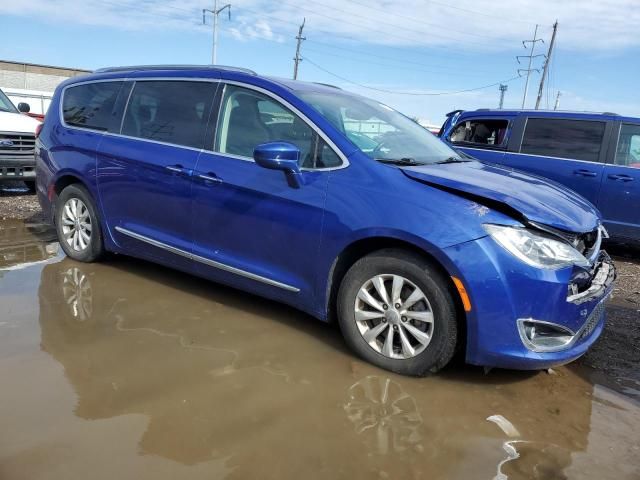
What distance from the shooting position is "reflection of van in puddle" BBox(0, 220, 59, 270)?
5.28m

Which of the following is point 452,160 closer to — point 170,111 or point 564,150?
point 170,111

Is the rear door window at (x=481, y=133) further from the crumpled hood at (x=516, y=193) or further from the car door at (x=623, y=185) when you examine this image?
the crumpled hood at (x=516, y=193)

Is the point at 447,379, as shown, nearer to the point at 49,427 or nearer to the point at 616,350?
the point at 616,350

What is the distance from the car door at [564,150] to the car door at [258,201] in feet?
14.1

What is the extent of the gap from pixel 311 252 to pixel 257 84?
53.0 inches

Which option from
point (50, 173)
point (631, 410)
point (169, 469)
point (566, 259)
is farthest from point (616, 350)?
point (50, 173)

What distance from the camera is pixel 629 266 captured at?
631cm

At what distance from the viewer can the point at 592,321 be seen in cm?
329

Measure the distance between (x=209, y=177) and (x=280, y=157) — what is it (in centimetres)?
74

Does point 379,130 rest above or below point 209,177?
above

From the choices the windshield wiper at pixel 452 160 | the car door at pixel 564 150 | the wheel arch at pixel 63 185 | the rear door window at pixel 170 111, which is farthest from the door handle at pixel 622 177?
the wheel arch at pixel 63 185

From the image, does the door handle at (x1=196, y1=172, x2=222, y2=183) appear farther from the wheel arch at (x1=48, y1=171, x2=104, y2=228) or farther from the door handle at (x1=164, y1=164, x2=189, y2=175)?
the wheel arch at (x1=48, y1=171, x2=104, y2=228)

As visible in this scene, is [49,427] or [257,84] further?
[257,84]

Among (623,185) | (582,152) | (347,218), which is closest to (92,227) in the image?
(347,218)
